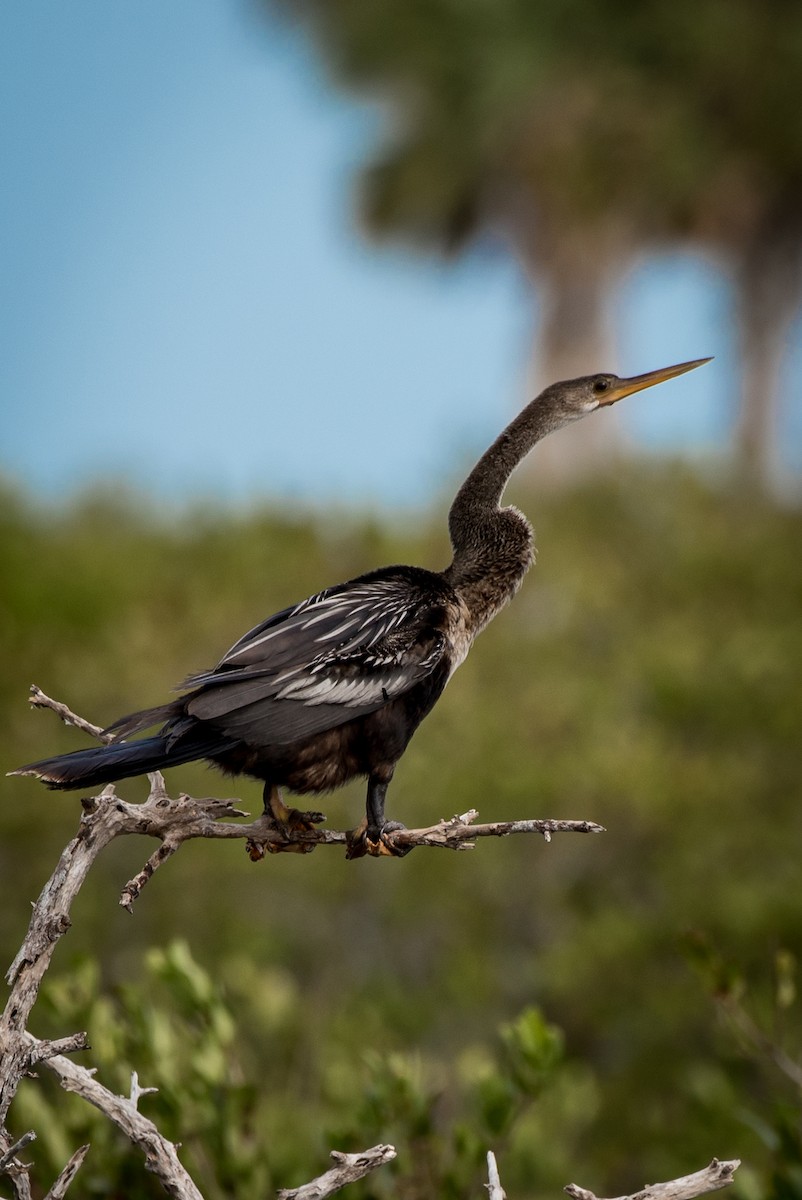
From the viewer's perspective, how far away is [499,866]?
1322 cm

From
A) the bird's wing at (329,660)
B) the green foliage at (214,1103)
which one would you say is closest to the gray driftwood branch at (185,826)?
the bird's wing at (329,660)

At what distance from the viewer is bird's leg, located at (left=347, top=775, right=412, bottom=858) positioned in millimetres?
3174

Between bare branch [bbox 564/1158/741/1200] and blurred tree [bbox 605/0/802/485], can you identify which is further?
blurred tree [bbox 605/0/802/485]

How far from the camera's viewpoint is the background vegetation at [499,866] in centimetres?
971

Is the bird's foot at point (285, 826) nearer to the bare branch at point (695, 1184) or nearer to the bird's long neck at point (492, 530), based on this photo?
the bird's long neck at point (492, 530)

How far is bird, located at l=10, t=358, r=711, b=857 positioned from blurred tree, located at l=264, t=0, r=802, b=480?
24183 millimetres

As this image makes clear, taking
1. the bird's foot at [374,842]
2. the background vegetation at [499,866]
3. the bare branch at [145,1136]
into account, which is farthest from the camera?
the background vegetation at [499,866]

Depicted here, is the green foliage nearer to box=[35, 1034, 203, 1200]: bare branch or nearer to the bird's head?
box=[35, 1034, 203, 1200]: bare branch

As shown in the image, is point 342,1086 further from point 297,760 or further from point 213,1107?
point 297,760

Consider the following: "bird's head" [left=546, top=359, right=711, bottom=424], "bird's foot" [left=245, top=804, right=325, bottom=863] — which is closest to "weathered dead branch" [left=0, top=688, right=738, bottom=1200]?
"bird's foot" [left=245, top=804, right=325, bottom=863]

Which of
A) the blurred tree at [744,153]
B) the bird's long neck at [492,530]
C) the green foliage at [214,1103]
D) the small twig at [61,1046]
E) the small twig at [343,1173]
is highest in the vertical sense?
the blurred tree at [744,153]

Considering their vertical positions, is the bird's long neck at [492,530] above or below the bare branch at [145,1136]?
above

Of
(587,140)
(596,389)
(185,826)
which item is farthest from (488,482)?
(587,140)

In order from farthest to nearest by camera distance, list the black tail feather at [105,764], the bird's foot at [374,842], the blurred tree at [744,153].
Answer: the blurred tree at [744,153]
the bird's foot at [374,842]
the black tail feather at [105,764]
